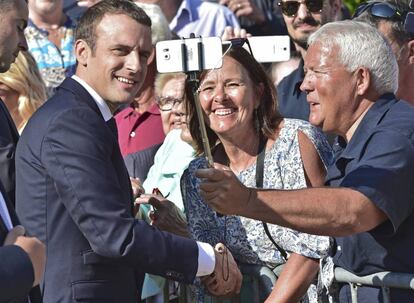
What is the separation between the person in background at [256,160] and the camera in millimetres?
5402

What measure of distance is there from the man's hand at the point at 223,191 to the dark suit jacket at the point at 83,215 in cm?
53

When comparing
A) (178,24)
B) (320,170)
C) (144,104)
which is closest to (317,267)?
(320,170)

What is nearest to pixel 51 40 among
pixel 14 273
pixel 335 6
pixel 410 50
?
pixel 335 6

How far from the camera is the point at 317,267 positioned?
5.41 m

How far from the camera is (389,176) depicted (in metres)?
4.32

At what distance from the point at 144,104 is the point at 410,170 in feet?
10.9

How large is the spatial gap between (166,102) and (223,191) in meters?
2.89

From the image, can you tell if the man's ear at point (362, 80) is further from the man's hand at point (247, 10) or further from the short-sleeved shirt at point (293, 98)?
the man's hand at point (247, 10)

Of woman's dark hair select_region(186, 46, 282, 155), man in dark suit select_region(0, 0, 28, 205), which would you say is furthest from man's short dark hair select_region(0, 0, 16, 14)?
woman's dark hair select_region(186, 46, 282, 155)

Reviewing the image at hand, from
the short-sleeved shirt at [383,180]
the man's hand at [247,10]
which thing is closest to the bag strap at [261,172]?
the short-sleeved shirt at [383,180]

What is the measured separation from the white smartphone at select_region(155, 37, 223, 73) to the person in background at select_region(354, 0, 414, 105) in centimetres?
239

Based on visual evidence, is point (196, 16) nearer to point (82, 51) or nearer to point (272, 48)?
point (82, 51)

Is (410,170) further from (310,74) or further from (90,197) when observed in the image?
(90,197)

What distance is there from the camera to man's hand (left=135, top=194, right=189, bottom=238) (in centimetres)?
577
